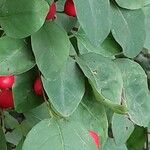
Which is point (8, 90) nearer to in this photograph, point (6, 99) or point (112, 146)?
point (6, 99)

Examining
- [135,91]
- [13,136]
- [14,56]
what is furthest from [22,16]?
[13,136]

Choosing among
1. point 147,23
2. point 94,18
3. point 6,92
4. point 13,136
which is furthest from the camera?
point 13,136

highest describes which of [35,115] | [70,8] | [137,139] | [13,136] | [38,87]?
[70,8]

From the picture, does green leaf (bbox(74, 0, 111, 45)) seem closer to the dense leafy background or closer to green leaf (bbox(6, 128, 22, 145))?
the dense leafy background

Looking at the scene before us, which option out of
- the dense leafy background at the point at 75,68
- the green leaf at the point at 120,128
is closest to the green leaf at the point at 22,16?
the dense leafy background at the point at 75,68

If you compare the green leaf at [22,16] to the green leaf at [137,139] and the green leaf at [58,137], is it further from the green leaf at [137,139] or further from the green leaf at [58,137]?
the green leaf at [137,139]

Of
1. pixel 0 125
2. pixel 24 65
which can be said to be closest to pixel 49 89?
pixel 24 65
